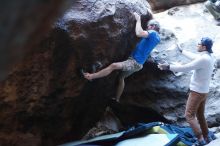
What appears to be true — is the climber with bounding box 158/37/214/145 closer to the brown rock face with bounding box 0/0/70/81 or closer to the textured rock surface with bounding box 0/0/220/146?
the textured rock surface with bounding box 0/0/220/146

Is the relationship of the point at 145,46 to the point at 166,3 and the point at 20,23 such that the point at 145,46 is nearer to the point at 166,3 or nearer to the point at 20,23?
the point at 20,23

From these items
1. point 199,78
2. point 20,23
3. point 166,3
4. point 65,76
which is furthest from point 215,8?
point 20,23

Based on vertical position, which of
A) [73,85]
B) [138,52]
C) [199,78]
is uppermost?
[138,52]

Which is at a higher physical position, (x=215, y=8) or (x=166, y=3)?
(x=215, y=8)

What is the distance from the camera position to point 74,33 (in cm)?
548

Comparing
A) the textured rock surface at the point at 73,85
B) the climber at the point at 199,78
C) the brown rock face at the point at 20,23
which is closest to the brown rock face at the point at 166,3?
the textured rock surface at the point at 73,85

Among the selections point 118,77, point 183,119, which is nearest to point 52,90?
point 118,77

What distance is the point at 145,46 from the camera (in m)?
6.24

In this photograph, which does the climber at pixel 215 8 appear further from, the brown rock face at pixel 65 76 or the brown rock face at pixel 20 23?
the brown rock face at pixel 20 23

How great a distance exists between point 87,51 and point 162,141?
180 cm

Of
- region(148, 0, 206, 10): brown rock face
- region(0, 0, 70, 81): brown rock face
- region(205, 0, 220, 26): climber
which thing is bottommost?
region(148, 0, 206, 10): brown rock face

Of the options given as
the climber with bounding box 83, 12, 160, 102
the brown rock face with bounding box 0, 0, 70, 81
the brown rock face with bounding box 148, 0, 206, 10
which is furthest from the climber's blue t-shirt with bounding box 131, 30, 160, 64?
the brown rock face with bounding box 148, 0, 206, 10

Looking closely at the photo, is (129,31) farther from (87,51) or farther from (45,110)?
(45,110)

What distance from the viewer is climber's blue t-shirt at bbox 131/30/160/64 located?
6.09 meters
